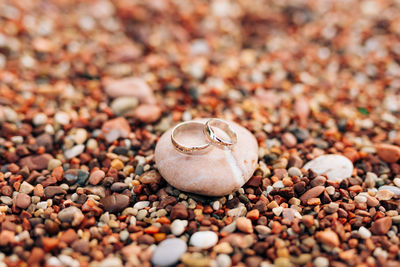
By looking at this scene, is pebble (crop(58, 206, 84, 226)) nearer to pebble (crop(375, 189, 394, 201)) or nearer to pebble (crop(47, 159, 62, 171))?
pebble (crop(47, 159, 62, 171))

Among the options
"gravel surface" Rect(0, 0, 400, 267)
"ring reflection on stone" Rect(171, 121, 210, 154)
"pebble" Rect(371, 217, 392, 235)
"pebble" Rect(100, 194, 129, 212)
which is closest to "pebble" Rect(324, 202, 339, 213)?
"gravel surface" Rect(0, 0, 400, 267)

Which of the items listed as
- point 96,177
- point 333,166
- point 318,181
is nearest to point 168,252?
point 96,177

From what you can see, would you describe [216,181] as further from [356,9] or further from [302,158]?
[356,9]

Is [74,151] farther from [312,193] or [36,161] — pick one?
[312,193]

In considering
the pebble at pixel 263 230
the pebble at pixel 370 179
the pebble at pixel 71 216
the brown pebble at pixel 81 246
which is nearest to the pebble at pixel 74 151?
the pebble at pixel 71 216

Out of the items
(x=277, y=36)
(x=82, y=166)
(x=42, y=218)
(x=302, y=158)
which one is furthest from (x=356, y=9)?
(x=42, y=218)

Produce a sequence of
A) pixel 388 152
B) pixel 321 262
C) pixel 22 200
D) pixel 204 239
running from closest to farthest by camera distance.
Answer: pixel 321 262 < pixel 204 239 < pixel 22 200 < pixel 388 152

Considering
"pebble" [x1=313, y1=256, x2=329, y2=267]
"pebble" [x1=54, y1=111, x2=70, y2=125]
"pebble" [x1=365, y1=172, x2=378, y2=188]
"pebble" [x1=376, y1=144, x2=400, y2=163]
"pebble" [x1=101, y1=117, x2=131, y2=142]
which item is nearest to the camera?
"pebble" [x1=313, y1=256, x2=329, y2=267]
